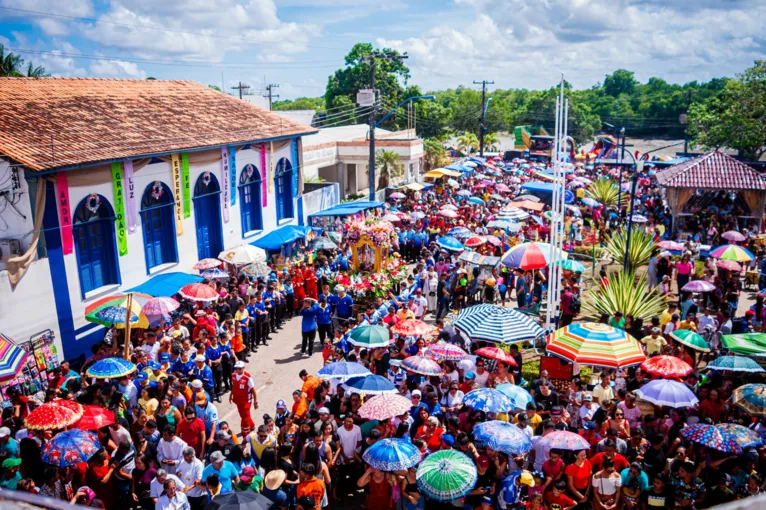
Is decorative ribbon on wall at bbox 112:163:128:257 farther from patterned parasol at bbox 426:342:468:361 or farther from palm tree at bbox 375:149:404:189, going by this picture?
palm tree at bbox 375:149:404:189

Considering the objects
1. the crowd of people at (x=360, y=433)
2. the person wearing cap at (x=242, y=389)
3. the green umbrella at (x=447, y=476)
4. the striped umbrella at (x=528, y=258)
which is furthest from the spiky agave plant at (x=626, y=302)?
the green umbrella at (x=447, y=476)

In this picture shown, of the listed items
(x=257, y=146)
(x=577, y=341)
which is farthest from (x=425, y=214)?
(x=577, y=341)

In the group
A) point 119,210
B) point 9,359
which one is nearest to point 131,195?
point 119,210

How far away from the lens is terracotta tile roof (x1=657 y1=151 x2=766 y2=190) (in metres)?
24.7

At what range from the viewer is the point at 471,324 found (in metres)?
12.0

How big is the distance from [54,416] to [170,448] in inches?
64.5

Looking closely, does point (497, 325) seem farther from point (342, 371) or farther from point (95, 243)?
point (95, 243)

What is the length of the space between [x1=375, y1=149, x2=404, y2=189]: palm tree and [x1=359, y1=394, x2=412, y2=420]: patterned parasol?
30.2 metres

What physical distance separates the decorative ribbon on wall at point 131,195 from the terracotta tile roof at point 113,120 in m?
0.50

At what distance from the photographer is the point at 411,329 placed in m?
11.9

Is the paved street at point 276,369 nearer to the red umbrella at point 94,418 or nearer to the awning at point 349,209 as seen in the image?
the red umbrella at point 94,418

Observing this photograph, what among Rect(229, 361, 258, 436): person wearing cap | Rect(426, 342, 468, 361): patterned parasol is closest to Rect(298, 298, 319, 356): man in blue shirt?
Rect(229, 361, 258, 436): person wearing cap

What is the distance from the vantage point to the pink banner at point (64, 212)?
1441 cm

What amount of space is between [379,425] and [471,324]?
144 inches
